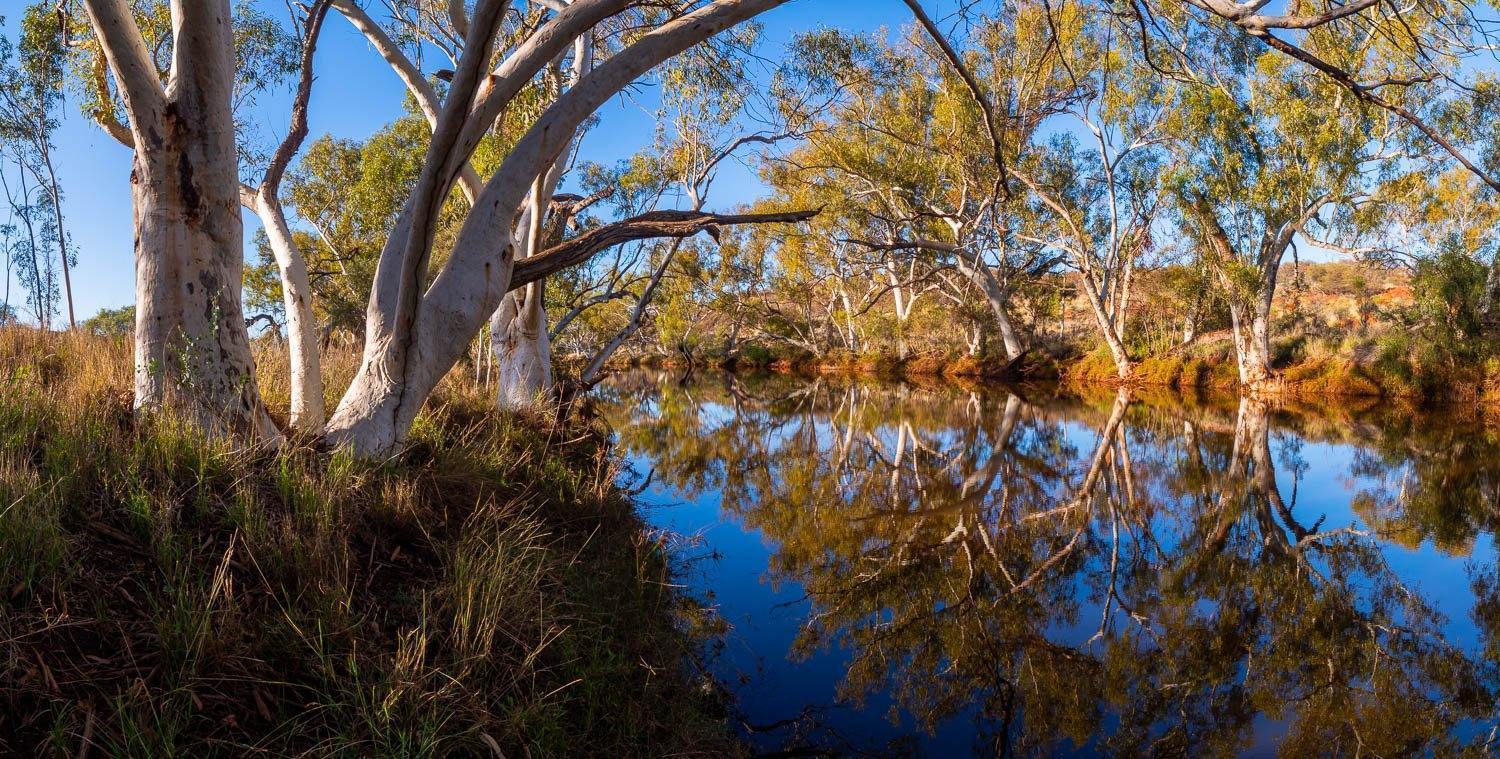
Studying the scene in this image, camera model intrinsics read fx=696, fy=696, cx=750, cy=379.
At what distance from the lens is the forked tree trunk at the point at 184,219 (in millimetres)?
2836

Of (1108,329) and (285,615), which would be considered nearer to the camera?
(285,615)

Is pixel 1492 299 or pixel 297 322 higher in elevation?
pixel 1492 299

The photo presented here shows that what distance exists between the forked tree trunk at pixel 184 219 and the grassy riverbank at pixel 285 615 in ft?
0.83

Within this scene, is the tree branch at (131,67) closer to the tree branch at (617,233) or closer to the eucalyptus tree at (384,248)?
the eucalyptus tree at (384,248)

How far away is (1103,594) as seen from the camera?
3926 millimetres

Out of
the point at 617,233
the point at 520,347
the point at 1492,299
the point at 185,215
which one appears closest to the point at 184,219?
the point at 185,215

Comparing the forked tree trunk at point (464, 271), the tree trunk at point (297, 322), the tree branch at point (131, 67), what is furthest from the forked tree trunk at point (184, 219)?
the tree trunk at point (297, 322)

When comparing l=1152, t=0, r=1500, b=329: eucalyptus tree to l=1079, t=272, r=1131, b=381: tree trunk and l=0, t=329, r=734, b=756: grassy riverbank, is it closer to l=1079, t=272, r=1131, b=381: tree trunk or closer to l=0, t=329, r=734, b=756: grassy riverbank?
l=0, t=329, r=734, b=756: grassy riverbank

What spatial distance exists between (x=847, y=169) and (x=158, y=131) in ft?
59.4

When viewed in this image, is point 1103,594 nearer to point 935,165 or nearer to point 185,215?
point 185,215

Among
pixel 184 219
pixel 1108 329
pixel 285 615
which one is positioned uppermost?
pixel 1108 329

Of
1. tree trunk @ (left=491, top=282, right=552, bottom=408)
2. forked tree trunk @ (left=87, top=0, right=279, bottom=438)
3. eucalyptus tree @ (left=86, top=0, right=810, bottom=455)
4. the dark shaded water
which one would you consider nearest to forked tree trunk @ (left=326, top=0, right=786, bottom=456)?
eucalyptus tree @ (left=86, top=0, right=810, bottom=455)

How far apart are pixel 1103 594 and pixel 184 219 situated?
15.9 ft

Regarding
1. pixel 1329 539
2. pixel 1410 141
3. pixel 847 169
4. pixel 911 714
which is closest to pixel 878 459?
pixel 1329 539
